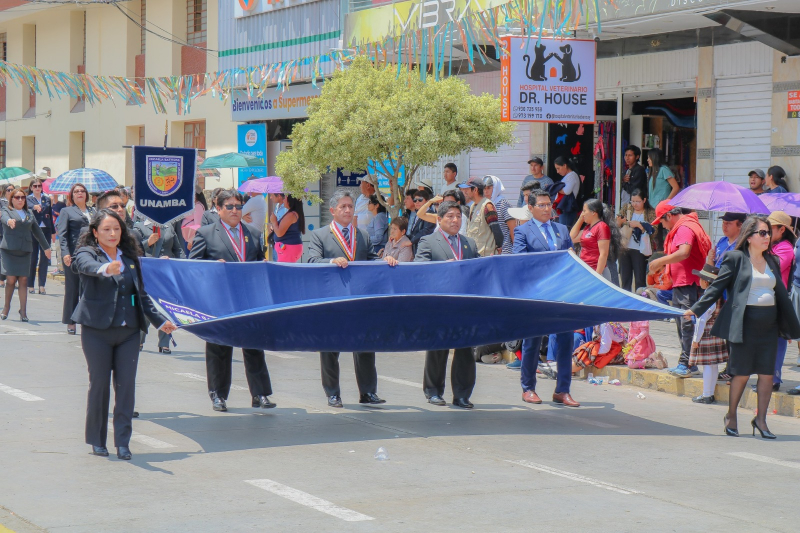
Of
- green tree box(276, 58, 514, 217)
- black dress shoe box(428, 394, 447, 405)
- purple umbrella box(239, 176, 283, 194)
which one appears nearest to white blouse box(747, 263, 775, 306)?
black dress shoe box(428, 394, 447, 405)

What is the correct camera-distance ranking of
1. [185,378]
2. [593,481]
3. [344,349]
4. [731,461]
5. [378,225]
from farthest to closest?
[378,225] → [185,378] → [344,349] → [731,461] → [593,481]

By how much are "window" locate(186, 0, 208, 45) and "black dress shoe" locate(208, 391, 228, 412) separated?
20825 mm

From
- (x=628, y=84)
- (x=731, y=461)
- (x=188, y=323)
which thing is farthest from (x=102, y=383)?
(x=628, y=84)

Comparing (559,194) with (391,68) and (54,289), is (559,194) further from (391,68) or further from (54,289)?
(54,289)

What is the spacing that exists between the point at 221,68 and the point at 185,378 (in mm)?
16195

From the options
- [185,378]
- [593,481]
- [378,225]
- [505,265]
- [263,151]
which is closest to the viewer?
[593,481]

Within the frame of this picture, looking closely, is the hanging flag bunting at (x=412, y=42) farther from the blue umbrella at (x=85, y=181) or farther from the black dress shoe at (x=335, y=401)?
the black dress shoe at (x=335, y=401)

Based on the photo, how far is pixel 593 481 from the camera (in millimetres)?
7336

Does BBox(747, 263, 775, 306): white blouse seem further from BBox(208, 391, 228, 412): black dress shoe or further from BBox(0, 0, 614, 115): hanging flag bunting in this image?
BBox(208, 391, 228, 412): black dress shoe

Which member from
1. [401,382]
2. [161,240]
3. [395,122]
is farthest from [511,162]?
[401,382]

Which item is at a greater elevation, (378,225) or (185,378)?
(378,225)

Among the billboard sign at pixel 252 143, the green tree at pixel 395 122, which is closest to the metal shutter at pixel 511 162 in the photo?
the green tree at pixel 395 122

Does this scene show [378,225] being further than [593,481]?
Yes

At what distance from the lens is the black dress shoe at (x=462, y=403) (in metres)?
10.1
